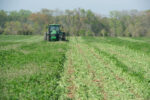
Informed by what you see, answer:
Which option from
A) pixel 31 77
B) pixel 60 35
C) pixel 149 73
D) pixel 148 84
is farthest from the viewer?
pixel 60 35

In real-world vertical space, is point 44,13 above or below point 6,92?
above

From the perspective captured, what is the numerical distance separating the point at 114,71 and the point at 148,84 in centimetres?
200

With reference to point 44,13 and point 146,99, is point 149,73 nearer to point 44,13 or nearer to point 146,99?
point 146,99

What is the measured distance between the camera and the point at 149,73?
8.18 metres

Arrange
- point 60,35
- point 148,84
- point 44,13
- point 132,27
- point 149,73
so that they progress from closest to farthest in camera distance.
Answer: point 148,84, point 149,73, point 60,35, point 132,27, point 44,13

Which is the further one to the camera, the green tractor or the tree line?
the tree line

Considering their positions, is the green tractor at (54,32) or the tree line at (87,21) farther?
the tree line at (87,21)

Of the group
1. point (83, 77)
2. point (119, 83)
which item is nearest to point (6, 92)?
point (83, 77)

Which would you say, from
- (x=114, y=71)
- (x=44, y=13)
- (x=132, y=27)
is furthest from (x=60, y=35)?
(x=44, y=13)

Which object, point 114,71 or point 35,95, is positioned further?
point 114,71

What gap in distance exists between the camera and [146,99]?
17.5ft

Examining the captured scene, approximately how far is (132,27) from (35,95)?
65.3 m

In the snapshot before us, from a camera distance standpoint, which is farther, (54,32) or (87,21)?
(87,21)

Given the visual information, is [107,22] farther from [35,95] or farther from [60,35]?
[35,95]
